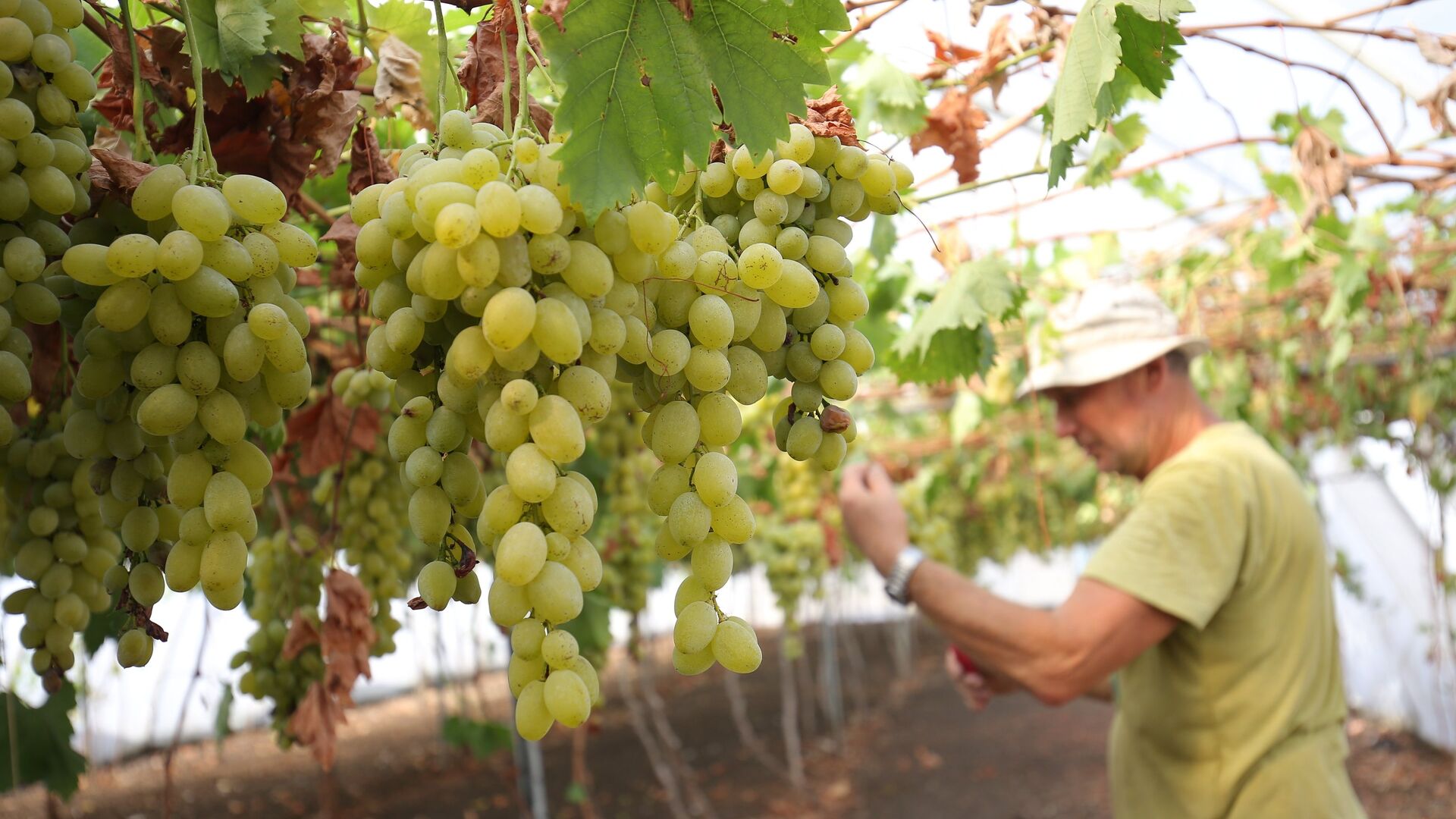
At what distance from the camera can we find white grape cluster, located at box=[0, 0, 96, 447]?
59 centimetres

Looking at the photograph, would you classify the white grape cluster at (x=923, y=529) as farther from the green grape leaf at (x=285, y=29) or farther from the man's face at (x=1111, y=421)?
the green grape leaf at (x=285, y=29)

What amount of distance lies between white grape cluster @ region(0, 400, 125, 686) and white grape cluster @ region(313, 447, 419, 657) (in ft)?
2.38

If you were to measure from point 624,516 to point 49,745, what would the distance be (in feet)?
5.53

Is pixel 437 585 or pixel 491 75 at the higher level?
pixel 491 75

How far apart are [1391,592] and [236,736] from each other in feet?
33.0

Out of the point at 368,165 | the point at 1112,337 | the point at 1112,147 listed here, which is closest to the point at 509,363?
the point at 368,165

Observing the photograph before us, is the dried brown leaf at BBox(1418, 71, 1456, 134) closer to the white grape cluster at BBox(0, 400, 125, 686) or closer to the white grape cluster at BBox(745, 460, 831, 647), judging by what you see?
the white grape cluster at BBox(0, 400, 125, 686)

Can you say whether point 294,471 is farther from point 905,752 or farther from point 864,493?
point 905,752

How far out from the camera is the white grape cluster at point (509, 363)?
0.48 metres

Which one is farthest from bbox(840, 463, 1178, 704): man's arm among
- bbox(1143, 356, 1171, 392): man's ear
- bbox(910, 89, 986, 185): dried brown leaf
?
bbox(910, 89, 986, 185): dried brown leaf

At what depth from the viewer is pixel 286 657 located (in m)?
1.32

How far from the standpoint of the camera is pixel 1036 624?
6.40 feet

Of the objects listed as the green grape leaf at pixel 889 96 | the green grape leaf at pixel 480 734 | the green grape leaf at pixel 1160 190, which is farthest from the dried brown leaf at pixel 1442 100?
the green grape leaf at pixel 480 734

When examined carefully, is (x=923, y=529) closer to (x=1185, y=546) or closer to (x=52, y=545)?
(x=1185, y=546)
